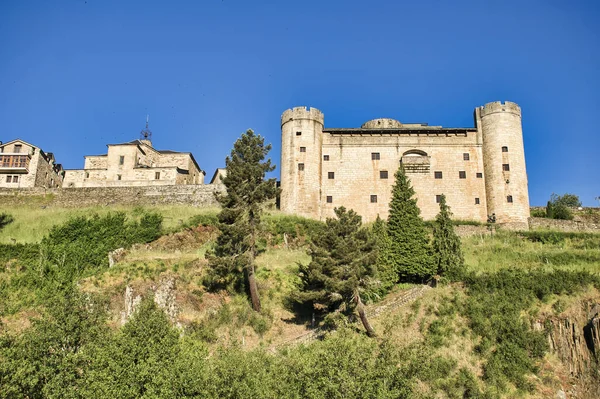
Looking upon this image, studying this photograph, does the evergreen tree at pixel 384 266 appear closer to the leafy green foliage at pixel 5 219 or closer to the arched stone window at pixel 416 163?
the arched stone window at pixel 416 163

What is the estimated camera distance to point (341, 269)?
25172 millimetres

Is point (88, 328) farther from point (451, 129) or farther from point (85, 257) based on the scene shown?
point (451, 129)

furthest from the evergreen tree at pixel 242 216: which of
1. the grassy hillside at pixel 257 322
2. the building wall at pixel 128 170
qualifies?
the building wall at pixel 128 170

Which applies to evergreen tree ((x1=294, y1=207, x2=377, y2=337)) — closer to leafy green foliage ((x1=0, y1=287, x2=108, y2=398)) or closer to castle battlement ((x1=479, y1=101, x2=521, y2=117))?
leafy green foliage ((x1=0, y1=287, x2=108, y2=398))

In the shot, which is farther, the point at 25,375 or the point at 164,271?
the point at 164,271

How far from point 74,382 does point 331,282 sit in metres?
11.7

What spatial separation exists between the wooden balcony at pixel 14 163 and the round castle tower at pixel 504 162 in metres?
44.9

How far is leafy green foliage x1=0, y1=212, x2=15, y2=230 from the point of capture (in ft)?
134

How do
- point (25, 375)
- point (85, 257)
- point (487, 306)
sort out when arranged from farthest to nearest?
1. point (85, 257)
2. point (487, 306)
3. point (25, 375)

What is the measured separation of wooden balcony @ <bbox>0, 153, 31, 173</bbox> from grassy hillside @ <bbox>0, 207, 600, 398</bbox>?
41.7 ft

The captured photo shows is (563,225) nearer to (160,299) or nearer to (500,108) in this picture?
(500,108)

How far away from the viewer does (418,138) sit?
46.0 meters

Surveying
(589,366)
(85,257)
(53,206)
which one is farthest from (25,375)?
(53,206)

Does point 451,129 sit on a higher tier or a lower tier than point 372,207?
higher
